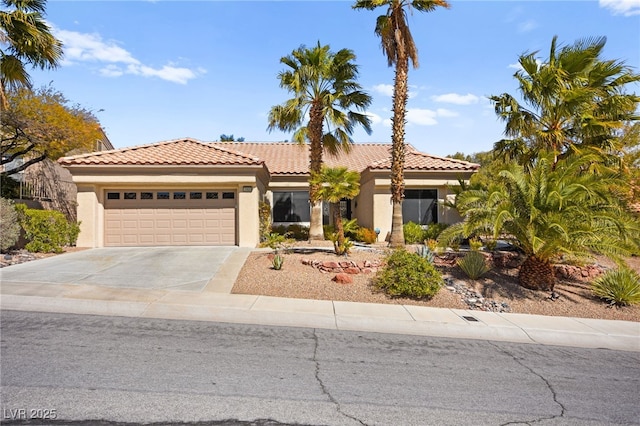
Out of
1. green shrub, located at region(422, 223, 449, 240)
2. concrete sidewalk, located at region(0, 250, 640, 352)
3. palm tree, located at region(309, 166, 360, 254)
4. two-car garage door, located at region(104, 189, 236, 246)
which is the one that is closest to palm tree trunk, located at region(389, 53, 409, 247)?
palm tree, located at region(309, 166, 360, 254)

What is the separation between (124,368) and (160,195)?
39.2 ft

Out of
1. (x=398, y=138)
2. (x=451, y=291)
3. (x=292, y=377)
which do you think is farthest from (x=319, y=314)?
(x=398, y=138)

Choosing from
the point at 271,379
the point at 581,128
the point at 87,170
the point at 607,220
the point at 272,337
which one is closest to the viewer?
the point at 271,379

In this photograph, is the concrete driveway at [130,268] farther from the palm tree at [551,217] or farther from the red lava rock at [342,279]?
the palm tree at [551,217]

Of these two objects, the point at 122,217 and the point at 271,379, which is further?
the point at 122,217

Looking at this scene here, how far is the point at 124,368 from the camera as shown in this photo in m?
4.68

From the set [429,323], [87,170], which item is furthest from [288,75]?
[429,323]

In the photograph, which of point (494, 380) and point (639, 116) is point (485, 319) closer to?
point (494, 380)

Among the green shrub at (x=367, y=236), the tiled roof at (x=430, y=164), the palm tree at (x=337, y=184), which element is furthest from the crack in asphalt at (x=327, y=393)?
the tiled roof at (x=430, y=164)

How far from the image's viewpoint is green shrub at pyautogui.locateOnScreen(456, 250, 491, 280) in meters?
10.7

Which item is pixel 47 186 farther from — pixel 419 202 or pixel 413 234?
pixel 419 202

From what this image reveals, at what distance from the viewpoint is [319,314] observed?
775 cm

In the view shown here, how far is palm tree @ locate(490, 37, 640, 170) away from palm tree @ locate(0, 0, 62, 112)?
1567cm

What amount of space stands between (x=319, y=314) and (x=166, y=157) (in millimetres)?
10842
